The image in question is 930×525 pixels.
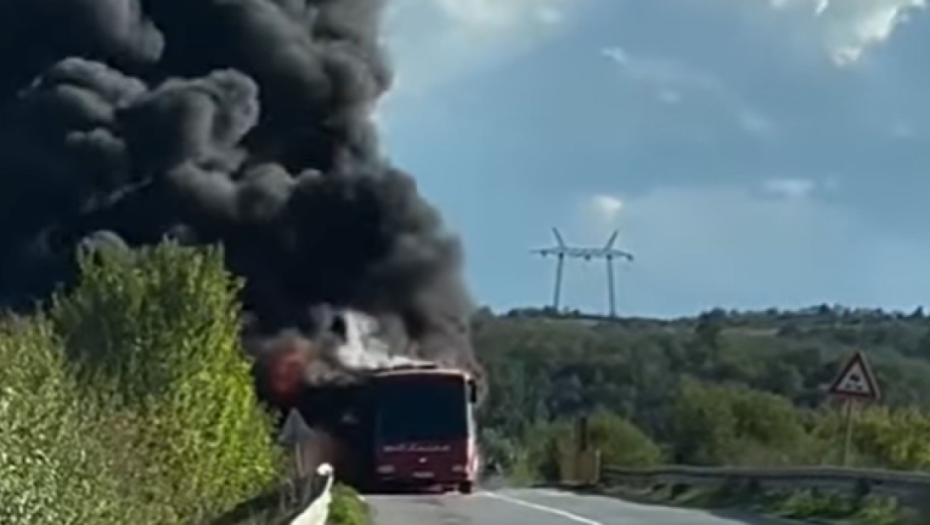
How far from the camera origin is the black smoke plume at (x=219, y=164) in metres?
52.1

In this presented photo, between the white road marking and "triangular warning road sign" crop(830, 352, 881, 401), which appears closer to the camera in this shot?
"triangular warning road sign" crop(830, 352, 881, 401)

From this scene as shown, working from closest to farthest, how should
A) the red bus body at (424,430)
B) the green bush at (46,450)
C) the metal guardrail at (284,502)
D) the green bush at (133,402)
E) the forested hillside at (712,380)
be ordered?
the green bush at (46,450) → the green bush at (133,402) → the metal guardrail at (284,502) → the red bus body at (424,430) → the forested hillside at (712,380)

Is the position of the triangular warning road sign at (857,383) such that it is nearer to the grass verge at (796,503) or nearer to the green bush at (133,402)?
the grass verge at (796,503)

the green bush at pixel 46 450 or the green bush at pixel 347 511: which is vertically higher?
the green bush at pixel 347 511

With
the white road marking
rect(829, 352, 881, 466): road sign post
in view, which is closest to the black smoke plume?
the white road marking

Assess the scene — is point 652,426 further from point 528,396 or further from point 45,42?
point 45,42

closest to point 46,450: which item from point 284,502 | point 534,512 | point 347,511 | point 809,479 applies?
point 284,502

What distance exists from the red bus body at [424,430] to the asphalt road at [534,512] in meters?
5.69

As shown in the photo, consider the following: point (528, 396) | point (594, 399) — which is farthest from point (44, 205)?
point (594, 399)

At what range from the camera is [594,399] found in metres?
105

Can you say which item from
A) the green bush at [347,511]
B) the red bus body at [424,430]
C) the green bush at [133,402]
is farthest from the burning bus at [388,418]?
the green bush at [347,511]

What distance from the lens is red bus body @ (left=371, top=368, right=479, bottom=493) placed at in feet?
158

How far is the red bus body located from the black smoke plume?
20.7ft

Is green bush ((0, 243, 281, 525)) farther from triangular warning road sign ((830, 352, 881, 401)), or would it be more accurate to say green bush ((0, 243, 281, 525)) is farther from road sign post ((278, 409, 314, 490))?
triangular warning road sign ((830, 352, 881, 401))
